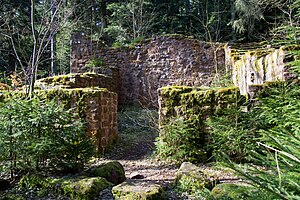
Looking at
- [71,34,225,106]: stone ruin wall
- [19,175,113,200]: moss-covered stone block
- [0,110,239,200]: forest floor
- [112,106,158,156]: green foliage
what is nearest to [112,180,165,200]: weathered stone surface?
[0,110,239,200]: forest floor

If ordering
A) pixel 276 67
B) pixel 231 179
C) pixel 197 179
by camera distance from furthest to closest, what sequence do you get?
1. pixel 276 67
2. pixel 231 179
3. pixel 197 179

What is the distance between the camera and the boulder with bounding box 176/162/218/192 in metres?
3.39

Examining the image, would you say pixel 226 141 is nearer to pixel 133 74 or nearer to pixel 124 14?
pixel 133 74

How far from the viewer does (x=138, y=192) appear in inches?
120

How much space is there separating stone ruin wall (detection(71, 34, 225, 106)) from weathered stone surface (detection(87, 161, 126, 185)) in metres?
6.60

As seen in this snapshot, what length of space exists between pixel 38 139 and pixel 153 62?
7945mm

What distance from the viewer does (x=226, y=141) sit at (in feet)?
15.0

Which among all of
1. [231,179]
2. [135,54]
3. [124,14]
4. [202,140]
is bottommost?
[231,179]

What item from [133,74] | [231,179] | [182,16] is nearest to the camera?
[231,179]

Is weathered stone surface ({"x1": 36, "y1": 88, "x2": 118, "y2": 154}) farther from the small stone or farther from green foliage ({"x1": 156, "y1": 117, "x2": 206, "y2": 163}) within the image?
the small stone

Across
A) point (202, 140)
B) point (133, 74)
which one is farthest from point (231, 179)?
point (133, 74)

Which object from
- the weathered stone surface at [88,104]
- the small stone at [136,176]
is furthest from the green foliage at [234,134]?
the weathered stone surface at [88,104]

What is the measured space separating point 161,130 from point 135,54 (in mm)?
6897

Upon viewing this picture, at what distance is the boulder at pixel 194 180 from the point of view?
3.39 m
